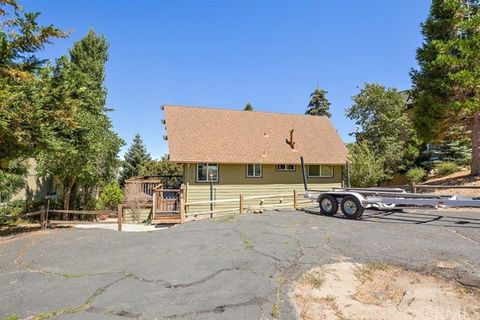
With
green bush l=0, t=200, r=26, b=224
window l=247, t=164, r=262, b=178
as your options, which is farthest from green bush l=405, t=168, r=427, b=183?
green bush l=0, t=200, r=26, b=224

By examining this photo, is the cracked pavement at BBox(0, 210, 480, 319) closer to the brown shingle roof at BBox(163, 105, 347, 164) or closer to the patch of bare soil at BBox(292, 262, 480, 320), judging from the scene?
the patch of bare soil at BBox(292, 262, 480, 320)

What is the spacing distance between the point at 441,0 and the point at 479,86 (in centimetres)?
599

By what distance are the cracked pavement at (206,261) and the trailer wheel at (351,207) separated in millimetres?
448

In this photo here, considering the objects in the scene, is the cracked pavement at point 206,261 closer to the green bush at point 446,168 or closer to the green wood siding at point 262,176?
the green wood siding at point 262,176

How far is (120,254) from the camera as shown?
9023 millimetres

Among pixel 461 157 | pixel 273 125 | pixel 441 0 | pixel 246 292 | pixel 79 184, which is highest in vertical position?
pixel 441 0

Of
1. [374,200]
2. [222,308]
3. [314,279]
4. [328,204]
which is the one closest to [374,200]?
[374,200]

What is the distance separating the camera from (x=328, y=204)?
14172 millimetres

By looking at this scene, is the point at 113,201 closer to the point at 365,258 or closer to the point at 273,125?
the point at 273,125

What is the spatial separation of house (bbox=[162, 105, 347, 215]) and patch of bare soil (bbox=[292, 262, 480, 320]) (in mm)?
13437

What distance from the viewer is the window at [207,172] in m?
20.2

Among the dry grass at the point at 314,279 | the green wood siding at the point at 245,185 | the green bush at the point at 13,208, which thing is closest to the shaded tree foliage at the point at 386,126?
the green wood siding at the point at 245,185

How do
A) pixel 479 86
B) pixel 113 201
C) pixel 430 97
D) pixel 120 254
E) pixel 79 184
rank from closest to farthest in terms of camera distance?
pixel 120 254
pixel 479 86
pixel 430 97
pixel 79 184
pixel 113 201

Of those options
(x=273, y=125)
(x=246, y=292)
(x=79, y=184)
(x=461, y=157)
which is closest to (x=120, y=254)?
(x=246, y=292)
